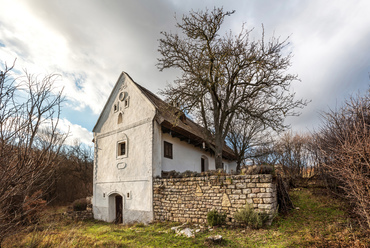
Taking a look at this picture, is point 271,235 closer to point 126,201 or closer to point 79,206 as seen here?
point 126,201

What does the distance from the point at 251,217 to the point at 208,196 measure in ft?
6.84

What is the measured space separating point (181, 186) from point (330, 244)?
19.7ft

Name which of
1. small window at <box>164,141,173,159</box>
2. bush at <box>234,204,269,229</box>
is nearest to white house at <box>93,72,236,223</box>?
small window at <box>164,141,173,159</box>

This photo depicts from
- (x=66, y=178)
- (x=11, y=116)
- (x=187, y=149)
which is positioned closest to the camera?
(x=11, y=116)

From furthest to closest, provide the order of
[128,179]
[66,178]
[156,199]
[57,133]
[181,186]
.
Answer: [66,178], [128,179], [156,199], [181,186], [57,133]

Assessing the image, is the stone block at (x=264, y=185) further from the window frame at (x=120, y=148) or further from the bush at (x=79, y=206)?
the bush at (x=79, y=206)

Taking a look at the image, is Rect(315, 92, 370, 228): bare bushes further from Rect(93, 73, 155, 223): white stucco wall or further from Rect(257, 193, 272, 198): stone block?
Rect(93, 73, 155, 223): white stucco wall

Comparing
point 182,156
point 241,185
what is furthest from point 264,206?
point 182,156

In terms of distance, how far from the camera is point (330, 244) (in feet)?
17.8

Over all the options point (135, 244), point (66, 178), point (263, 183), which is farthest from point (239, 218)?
point (66, 178)

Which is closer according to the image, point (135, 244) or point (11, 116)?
point (11, 116)

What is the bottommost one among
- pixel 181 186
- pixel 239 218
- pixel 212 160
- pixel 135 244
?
pixel 135 244

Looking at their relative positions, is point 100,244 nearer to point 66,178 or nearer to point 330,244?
point 330,244

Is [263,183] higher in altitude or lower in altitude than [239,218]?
higher
